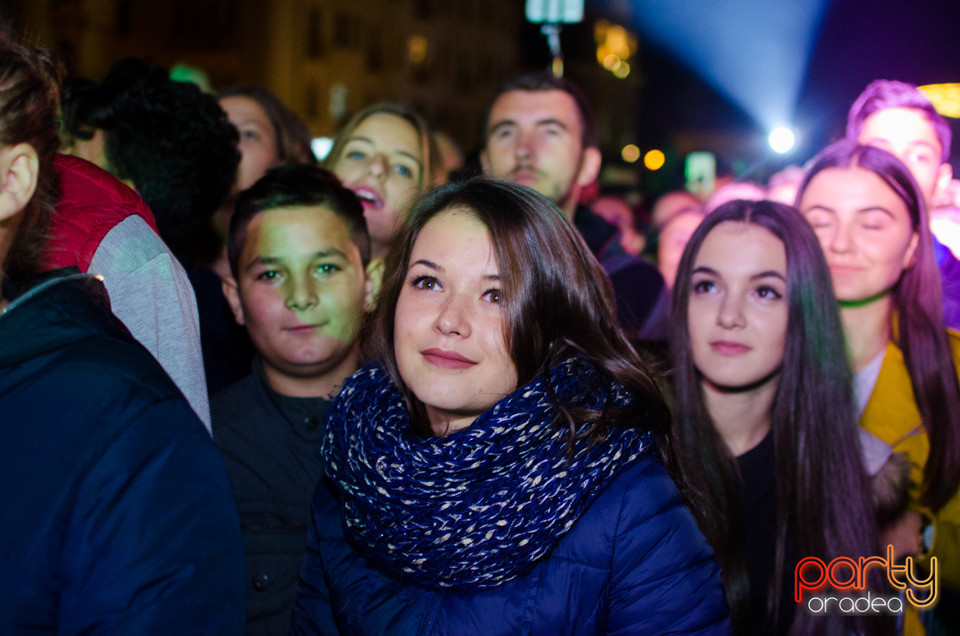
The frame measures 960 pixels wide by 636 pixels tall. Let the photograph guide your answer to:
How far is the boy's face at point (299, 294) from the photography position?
9.22 ft

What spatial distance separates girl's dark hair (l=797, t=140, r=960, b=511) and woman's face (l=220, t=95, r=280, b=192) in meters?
2.78

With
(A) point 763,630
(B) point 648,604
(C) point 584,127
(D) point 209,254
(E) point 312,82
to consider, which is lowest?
(A) point 763,630

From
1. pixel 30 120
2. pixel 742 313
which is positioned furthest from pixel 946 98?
pixel 30 120

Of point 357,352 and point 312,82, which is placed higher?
point 312,82

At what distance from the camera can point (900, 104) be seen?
3861 millimetres

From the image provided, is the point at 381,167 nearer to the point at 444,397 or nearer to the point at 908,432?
the point at 444,397

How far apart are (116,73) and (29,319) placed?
6.58 ft

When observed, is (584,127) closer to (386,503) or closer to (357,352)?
(357,352)

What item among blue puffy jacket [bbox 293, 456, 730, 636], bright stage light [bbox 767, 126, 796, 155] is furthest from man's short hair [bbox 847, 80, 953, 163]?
bright stage light [bbox 767, 126, 796, 155]

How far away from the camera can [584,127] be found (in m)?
4.49

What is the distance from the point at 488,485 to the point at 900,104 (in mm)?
3207

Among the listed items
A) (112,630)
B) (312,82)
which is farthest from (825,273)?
(312,82)

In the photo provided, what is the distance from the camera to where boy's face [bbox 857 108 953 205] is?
386 centimetres

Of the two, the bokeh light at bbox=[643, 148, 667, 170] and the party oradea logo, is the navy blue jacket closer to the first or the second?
the party oradea logo
